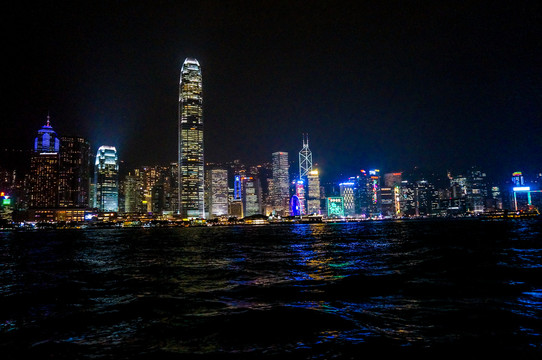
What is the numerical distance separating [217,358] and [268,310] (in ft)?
16.4

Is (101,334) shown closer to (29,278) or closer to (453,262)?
(29,278)

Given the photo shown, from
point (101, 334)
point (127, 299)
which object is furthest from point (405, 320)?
point (127, 299)

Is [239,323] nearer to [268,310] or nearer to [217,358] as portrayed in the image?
[268,310]

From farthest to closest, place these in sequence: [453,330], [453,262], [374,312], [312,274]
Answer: [453,262] < [312,274] < [374,312] < [453,330]

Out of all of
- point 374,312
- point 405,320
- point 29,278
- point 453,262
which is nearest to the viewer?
point 405,320

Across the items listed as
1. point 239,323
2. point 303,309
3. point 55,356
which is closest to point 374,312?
point 303,309

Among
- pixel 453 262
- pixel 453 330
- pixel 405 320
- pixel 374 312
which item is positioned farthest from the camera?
pixel 453 262

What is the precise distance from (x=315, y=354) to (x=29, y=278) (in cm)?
2261

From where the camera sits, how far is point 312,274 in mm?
22922

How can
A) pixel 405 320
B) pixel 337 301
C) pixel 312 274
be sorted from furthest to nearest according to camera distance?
pixel 312 274 < pixel 337 301 < pixel 405 320

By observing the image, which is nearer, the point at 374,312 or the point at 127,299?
the point at 374,312

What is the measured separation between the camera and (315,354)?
28.7ft

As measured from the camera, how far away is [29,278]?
80.3 ft

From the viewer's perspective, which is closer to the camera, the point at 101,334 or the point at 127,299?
the point at 101,334
